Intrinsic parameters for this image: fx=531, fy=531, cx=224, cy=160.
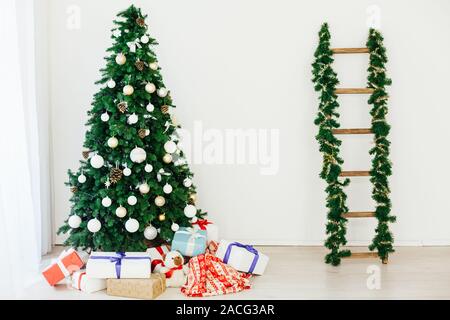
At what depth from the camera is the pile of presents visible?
2.88 m

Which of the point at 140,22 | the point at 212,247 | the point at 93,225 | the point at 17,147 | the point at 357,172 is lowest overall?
the point at 212,247

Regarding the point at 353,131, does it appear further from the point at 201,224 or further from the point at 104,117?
the point at 104,117

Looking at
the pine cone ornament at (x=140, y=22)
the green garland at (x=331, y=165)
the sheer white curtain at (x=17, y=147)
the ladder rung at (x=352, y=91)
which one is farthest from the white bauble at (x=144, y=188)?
the ladder rung at (x=352, y=91)

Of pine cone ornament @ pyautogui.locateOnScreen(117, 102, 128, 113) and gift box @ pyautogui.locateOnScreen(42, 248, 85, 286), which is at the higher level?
pine cone ornament @ pyautogui.locateOnScreen(117, 102, 128, 113)

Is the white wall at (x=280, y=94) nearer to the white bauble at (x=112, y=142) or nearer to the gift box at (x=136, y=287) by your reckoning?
the white bauble at (x=112, y=142)

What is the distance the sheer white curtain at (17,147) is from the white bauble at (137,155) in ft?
2.00

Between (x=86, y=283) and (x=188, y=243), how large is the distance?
2.16 feet

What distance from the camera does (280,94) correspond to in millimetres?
3994

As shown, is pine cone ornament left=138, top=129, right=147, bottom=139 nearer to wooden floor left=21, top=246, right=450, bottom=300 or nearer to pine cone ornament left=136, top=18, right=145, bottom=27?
pine cone ornament left=136, top=18, right=145, bottom=27

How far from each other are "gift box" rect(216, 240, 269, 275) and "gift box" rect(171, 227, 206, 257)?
0.44 ft

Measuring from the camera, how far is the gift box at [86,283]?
293 cm

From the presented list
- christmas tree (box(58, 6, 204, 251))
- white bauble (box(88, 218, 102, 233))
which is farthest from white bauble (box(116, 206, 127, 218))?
white bauble (box(88, 218, 102, 233))

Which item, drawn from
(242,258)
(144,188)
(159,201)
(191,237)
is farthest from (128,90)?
(242,258)
